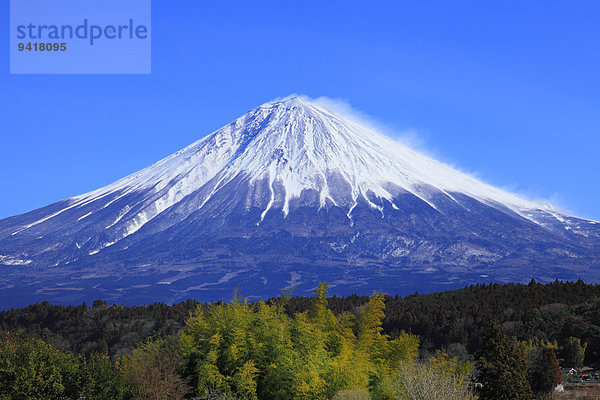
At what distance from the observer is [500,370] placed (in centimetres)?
3703

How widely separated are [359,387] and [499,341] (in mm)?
8572

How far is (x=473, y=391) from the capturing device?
40.3 metres

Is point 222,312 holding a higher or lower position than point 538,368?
higher

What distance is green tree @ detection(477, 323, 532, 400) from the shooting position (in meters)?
36.8

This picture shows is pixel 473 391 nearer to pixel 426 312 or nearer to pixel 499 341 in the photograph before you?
pixel 499 341

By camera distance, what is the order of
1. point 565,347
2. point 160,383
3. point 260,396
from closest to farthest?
point 160,383 → point 260,396 → point 565,347

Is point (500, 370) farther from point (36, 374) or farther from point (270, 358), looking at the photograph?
point (36, 374)

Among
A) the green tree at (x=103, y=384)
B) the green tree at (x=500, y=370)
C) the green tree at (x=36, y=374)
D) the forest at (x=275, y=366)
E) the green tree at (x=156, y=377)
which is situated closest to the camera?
the green tree at (x=36, y=374)

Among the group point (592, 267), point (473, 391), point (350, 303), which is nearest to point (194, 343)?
point (473, 391)

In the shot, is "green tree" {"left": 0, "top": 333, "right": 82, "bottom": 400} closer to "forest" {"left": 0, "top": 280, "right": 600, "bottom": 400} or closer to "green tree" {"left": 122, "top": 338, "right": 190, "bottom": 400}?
"forest" {"left": 0, "top": 280, "right": 600, "bottom": 400}

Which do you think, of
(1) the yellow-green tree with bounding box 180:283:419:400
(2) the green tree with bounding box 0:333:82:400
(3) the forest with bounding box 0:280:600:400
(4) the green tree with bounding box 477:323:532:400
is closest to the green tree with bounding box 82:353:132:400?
(3) the forest with bounding box 0:280:600:400

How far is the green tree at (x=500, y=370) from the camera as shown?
36781 mm

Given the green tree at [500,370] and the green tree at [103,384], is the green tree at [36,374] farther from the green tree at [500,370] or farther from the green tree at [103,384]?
the green tree at [500,370]

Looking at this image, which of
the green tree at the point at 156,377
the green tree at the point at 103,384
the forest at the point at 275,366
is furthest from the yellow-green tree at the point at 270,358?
the green tree at the point at 103,384
